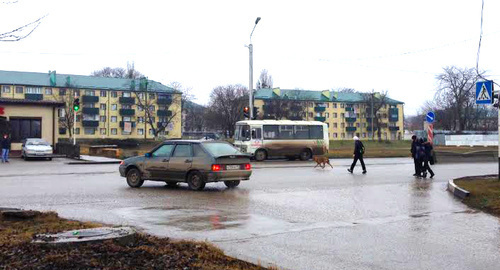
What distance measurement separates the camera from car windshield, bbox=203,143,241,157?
15.1 m

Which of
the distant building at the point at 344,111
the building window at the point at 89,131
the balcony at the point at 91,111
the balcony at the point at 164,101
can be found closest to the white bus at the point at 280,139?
the balcony at the point at 164,101

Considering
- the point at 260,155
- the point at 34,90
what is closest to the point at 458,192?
the point at 260,155

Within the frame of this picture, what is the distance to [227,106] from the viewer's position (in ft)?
325

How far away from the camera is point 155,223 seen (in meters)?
9.17

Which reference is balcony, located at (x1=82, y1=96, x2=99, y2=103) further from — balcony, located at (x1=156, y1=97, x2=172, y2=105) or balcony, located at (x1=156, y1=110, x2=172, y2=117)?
balcony, located at (x1=156, y1=110, x2=172, y2=117)

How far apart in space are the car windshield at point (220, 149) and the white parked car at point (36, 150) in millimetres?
21074

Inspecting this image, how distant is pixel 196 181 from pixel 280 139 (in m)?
20.0

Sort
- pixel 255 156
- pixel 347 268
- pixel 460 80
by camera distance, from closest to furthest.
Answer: pixel 347 268 → pixel 255 156 → pixel 460 80

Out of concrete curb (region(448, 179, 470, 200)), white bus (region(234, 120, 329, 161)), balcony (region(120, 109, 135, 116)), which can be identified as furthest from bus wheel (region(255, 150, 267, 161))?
balcony (region(120, 109, 135, 116))

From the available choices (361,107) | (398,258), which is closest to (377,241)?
(398,258)

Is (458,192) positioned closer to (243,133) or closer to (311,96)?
(243,133)

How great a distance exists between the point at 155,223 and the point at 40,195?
19.2 ft

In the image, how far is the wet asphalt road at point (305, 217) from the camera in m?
6.82

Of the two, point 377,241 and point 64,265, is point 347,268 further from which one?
point 64,265
